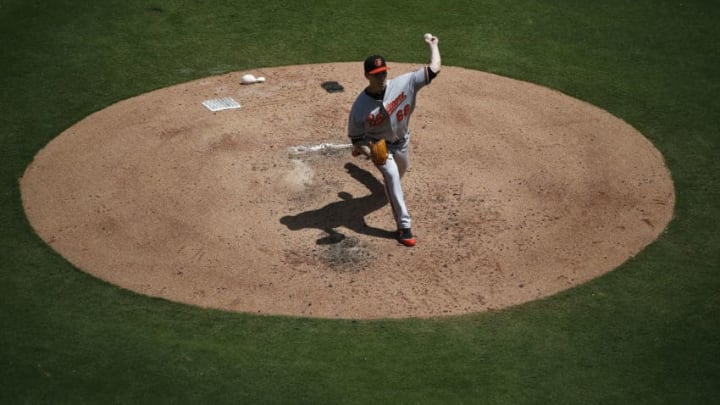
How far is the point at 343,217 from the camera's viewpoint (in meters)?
10.1

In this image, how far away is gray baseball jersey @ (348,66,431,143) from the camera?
953 cm

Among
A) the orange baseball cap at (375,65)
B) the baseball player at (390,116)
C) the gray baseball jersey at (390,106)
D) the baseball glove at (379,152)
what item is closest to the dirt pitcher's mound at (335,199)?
the baseball player at (390,116)

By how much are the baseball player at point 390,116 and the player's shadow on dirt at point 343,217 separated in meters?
0.48

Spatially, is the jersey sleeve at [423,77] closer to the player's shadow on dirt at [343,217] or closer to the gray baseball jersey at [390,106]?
the gray baseball jersey at [390,106]

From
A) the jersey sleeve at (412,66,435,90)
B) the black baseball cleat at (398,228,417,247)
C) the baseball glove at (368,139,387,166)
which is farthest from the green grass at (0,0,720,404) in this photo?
the jersey sleeve at (412,66,435,90)

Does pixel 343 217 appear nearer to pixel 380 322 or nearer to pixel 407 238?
pixel 407 238

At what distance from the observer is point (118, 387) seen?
293 inches

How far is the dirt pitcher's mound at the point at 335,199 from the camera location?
9.01 meters

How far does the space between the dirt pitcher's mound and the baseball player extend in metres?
0.47

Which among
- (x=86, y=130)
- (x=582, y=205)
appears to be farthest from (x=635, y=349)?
(x=86, y=130)

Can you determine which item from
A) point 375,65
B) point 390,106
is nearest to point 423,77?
point 390,106

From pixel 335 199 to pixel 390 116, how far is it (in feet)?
4.44

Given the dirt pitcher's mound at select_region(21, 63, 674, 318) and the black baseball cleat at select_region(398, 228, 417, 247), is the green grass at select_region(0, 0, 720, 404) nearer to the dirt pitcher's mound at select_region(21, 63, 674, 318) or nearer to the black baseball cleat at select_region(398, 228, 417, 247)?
the dirt pitcher's mound at select_region(21, 63, 674, 318)

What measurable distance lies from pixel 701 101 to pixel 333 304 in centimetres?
679
